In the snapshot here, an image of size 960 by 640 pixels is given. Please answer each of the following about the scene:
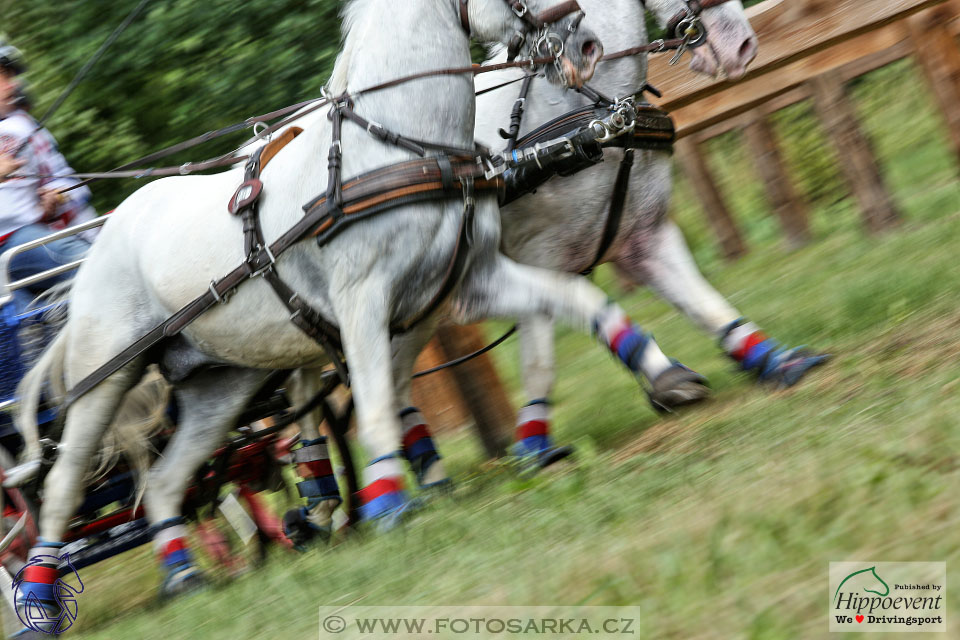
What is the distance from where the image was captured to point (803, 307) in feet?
21.2

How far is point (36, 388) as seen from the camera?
196 inches

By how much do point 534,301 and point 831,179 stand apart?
6310mm

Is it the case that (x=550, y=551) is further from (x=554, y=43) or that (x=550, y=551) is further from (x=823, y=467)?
(x=554, y=43)

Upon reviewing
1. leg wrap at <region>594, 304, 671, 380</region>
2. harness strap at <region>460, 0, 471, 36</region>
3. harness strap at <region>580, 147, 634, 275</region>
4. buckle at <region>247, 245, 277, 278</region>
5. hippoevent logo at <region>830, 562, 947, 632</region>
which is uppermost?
harness strap at <region>460, 0, 471, 36</region>

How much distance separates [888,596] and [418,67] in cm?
265

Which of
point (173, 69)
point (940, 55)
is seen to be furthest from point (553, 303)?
point (173, 69)

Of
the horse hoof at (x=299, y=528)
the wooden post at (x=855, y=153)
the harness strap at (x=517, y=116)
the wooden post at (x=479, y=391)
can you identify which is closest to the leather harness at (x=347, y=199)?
the harness strap at (x=517, y=116)

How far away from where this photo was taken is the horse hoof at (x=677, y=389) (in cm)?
457

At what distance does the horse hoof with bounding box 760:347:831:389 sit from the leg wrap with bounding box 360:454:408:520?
1694 millimetres

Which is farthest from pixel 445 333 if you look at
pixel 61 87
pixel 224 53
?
pixel 61 87

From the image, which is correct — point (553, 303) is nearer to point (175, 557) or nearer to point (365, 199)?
point (365, 199)

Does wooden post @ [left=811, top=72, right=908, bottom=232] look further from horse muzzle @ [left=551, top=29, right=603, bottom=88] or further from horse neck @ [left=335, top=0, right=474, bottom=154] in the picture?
horse neck @ [left=335, top=0, right=474, bottom=154]

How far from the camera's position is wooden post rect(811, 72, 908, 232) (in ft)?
25.3

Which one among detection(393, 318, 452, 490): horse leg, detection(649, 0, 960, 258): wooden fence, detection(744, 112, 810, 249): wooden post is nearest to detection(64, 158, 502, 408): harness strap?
detection(393, 318, 452, 490): horse leg
